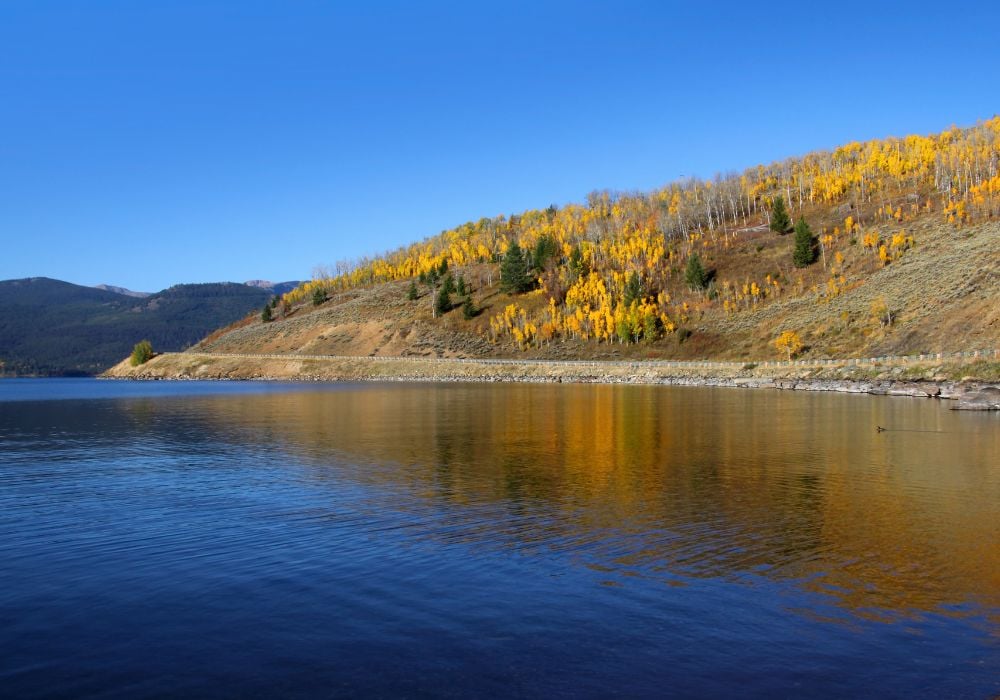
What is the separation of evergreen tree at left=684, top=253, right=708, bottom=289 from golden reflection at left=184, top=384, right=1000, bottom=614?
110 meters

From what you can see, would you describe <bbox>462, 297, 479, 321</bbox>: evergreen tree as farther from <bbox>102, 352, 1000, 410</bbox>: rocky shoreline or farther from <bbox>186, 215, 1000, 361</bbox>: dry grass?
<bbox>102, 352, 1000, 410</bbox>: rocky shoreline

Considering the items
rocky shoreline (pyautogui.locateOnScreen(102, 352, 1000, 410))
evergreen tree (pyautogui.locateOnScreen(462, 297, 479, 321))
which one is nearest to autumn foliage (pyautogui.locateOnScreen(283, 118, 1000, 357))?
evergreen tree (pyautogui.locateOnScreen(462, 297, 479, 321))

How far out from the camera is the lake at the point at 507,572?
1198 centimetres

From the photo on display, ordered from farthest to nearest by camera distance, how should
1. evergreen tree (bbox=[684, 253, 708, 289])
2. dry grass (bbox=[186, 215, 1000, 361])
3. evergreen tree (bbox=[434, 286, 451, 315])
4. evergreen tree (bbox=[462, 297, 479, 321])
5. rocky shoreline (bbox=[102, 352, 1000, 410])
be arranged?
evergreen tree (bbox=[434, 286, 451, 315]), evergreen tree (bbox=[462, 297, 479, 321]), evergreen tree (bbox=[684, 253, 708, 289]), dry grass (bbox=[186, 215, 1000, 361]), rocky shoreline (bbox=[102, 352, 1000, 410])

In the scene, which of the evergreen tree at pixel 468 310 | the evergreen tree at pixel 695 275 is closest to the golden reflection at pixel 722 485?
the evergreen tree at pixel 695 275

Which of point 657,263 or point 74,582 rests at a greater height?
point 657,263

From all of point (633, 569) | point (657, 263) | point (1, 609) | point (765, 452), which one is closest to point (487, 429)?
point (765, 452)

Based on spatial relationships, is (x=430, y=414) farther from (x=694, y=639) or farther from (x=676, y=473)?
(x=694, y=639)

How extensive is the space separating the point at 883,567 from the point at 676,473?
44.8ft

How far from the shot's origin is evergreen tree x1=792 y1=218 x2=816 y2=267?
158500 millimetres

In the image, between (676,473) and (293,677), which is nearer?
(293,677)

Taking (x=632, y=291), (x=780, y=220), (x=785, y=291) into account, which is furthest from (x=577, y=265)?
(x=785, y=291)

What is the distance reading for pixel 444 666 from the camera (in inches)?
478

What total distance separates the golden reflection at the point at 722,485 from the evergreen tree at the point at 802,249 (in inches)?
4138
